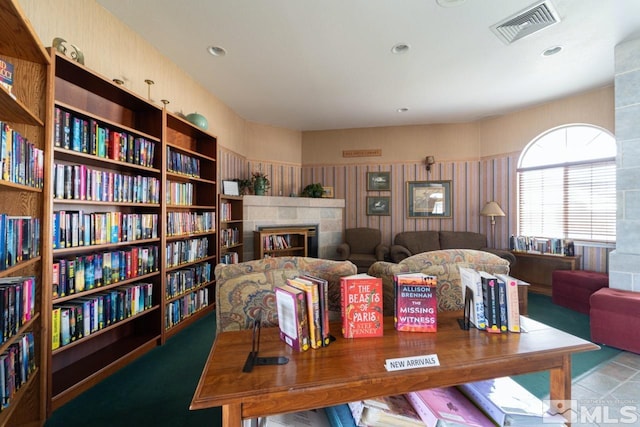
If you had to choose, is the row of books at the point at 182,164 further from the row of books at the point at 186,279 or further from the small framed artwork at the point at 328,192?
the small framed artwork at the point at 328,192

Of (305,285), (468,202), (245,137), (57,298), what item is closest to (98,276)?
(57,298)

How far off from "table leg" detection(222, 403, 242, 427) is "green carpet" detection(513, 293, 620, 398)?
6.77ft

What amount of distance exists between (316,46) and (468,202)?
396 centimetres

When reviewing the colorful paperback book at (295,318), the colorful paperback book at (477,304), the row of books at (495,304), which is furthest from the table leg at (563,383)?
the colorful paperback book at (295,318)

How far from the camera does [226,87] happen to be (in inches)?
133

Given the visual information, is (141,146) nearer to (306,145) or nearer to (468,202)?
(306,145)

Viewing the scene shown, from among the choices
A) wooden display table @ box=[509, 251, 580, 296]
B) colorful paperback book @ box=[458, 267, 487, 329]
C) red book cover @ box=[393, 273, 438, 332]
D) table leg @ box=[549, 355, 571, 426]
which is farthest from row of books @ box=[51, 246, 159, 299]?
wooden display table @ box=[509, 251, 580, 296]

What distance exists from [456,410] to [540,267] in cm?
421

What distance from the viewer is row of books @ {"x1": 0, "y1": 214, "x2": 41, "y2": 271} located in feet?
3.57

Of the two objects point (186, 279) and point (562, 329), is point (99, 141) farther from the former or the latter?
point (562, 329)

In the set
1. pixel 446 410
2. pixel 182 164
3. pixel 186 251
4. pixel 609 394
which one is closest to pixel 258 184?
pixel 182 164

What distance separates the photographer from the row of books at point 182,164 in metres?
2.59

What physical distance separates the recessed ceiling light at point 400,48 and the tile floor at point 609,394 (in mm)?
2938

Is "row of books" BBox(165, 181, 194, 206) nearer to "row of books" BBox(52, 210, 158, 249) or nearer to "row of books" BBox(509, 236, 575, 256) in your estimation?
"row of books" BBox(52, 210, 158, 249)
